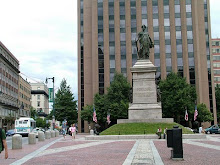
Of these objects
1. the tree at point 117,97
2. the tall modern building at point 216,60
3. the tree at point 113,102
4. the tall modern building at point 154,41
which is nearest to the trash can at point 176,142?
the tree at point 113,102

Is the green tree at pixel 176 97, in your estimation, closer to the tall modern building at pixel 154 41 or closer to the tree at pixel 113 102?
the tree at pixel 113 102

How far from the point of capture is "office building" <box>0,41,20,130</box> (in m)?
81.8

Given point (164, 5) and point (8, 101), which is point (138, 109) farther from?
point (8, 101)

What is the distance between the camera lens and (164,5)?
75.2 metres

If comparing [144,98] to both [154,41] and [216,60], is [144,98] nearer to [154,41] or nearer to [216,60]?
[154,41]

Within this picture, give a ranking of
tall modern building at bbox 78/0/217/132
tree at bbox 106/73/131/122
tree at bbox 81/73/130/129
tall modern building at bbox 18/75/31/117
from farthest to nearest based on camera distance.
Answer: tall modern building at bbox 18/75/31/117
tall modern building at bbox 78/0/217/132
tree at bbox 81/73/130/129
tree at bbox 106/73/131/122

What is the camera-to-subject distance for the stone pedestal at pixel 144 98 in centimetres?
3120

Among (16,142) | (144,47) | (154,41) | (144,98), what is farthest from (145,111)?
(154,41)

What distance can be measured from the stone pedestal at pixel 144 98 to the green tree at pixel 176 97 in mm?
27024

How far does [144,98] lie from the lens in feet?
104

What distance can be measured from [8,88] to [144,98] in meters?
65.9

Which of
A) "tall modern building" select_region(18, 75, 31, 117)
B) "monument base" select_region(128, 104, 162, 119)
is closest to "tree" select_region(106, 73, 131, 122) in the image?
"monument base" select_region(128, 104, 162, 119)

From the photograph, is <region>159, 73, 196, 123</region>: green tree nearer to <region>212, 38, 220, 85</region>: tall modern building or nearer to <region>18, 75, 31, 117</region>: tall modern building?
<region>212, 38, 220, 85</region>: tall modern building

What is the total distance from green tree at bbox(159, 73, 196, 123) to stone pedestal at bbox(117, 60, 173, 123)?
27.0 meters
